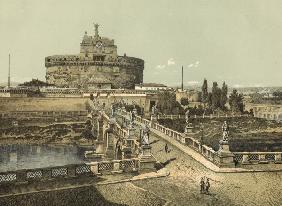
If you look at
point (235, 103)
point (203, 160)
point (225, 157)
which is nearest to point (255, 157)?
point (225, 157)

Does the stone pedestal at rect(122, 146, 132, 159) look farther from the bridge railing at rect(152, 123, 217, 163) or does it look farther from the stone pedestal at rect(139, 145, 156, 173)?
the stone pedestal at rect(139, 145, 156, 173)

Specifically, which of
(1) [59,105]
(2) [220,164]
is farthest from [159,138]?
(1) [59,105]

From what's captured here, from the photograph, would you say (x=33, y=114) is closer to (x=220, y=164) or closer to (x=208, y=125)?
(x=208, y=125)

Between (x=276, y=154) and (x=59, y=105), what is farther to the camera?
(x=59, y=105)

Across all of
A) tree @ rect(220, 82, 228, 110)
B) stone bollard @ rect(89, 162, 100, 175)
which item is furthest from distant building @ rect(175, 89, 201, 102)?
stone bollard @ rect(89, 162, 100, 175)

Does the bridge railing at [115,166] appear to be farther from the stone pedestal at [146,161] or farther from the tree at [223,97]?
the tree at [223,97]

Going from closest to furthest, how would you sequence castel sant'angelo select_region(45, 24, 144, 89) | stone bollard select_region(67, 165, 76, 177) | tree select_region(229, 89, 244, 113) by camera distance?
stone bollard select_region(67, 165, 76, 177)
tree select_region(229, 89, 244, 113)
castel sant'angelo select_region(45, 24, 144, 89)

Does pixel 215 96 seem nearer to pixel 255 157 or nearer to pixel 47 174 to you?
pixel 255 157
